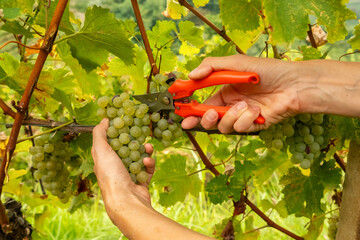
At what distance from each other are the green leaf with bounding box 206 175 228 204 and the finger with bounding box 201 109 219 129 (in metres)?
0.23

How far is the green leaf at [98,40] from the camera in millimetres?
932

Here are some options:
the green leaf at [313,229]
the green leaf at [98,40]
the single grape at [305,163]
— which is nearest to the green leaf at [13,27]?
the green leaf at [98,40]

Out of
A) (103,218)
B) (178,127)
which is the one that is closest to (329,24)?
(178,127)

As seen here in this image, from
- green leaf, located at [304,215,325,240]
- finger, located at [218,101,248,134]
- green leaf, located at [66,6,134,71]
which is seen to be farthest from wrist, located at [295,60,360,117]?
green leaf, located at [304,215,325,240]

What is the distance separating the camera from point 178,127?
0.99 metres

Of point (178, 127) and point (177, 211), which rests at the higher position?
point (178, 127)

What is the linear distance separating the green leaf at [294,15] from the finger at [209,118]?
23 centimetres

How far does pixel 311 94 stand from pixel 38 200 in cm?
102

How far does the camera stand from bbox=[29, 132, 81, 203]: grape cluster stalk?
3.54ft

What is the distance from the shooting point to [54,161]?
1112 mm

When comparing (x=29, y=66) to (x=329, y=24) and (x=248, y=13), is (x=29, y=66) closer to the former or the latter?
(x=248, y=13)

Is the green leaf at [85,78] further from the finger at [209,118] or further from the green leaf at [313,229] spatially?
the green leaf at [313,229]

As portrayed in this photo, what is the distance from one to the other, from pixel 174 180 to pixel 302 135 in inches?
19.4

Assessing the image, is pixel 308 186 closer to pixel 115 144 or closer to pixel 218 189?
pixel 218 189
